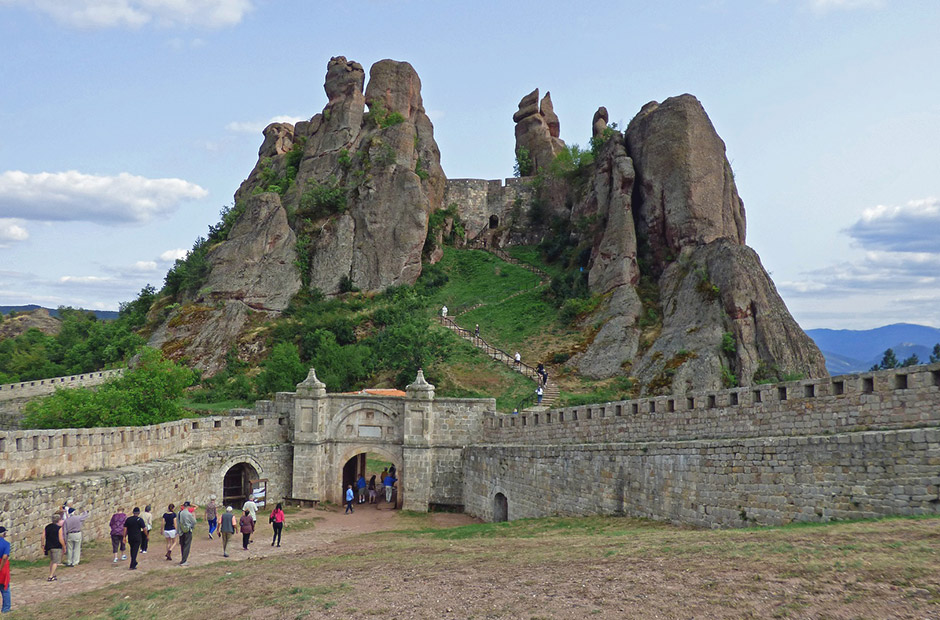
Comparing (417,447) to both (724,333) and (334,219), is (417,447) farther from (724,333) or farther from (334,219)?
(334,219)

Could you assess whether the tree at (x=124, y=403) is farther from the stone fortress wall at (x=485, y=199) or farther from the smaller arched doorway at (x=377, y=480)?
the stone fortress wall at (x=485, y=199)

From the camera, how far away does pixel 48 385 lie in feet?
153

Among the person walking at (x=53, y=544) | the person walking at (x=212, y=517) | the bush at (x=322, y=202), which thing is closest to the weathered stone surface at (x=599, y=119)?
the bush at (x=322, y=202)

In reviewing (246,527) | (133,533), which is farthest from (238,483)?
(133,533)

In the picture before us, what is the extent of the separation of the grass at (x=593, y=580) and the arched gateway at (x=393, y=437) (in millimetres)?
12549

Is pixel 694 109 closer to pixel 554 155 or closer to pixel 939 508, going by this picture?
pixel 554 155

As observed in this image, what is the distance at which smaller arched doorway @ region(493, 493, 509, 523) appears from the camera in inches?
1009

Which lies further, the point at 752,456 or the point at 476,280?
the point at 476,280

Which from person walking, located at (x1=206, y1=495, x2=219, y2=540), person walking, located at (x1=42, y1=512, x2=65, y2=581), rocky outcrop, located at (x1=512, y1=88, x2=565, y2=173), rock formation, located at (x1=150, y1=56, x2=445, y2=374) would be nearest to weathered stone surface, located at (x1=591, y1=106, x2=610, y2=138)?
rocky outcrop, located at (x1=512, y1=88, x2=565, y2=173)

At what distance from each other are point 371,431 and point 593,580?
63.7 feet

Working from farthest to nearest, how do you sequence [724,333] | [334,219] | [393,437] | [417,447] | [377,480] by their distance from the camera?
[334,219], [377,480], [724,333], [393,437], [417,447]

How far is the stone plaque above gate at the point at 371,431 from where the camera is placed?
98.5ft

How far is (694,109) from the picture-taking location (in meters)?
43.4

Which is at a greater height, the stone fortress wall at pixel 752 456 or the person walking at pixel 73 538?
the stone fortress wall at pixel 752 456
